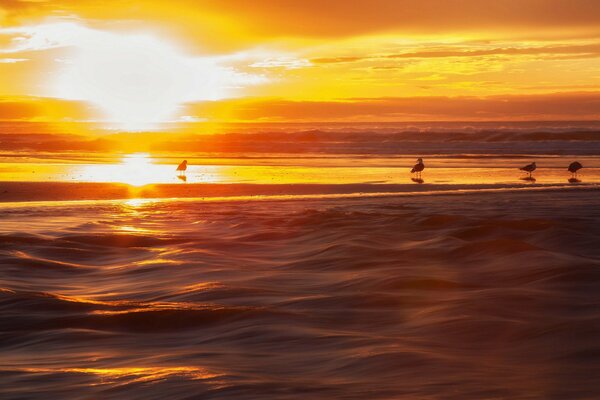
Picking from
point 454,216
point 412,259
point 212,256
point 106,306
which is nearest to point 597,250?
point 412,259

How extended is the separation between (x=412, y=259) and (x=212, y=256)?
8.89 ft

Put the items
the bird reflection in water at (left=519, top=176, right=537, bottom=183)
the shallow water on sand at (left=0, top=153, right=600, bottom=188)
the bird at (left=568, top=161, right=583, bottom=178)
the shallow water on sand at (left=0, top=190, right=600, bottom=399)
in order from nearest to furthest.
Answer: the shallow water on sand at (left=0, top=190, right=600, bottom=399), the bird reflection in water at (left=519, top=176, right=537, bottom=183), the shallow water on sand at (left=0, top=153, right=600, bottom=188), the bird at (left=568, top=161, right=583, bottom=178)

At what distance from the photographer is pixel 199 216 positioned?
16750 mm

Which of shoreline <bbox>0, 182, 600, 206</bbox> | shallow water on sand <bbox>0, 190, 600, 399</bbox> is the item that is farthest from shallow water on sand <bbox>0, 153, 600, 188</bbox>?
shallow water on sand <bbox>0, 190, 600, 399</bbox>

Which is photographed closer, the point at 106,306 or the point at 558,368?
the point at 558,368

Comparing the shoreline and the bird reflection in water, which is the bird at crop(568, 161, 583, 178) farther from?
the shoreline

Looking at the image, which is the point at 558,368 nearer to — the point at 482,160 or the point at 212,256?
the point at 212,256

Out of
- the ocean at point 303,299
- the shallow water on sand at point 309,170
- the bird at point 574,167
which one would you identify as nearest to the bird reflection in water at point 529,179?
the shallow water on sand at point 309,170

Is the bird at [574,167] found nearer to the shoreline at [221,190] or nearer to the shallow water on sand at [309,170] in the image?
the shallow water on sand at [309,170]

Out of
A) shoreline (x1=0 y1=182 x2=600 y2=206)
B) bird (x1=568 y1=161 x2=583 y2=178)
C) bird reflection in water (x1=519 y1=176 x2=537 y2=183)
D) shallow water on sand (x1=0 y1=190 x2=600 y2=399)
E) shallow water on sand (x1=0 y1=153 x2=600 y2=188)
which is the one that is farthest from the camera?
bird (x1=568 y1=161 x2=583 y2=178)

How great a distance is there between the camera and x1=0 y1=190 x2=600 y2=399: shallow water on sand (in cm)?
586

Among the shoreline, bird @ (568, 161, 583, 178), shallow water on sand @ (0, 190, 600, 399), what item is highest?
bird @ (568, 161, 583, 178)

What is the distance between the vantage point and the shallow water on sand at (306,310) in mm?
5859

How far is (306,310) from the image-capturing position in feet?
26.5
